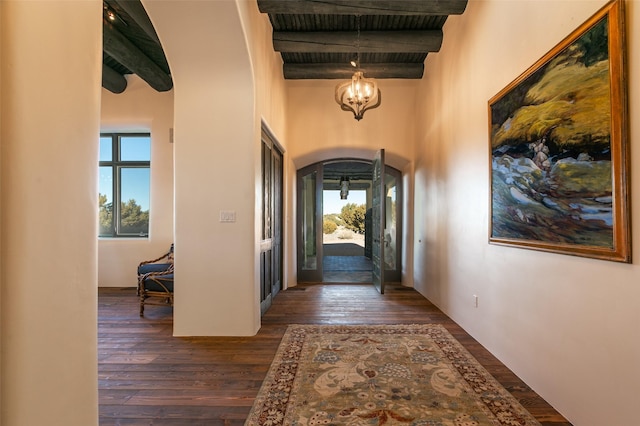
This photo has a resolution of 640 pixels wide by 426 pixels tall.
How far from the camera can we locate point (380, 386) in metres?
2.26

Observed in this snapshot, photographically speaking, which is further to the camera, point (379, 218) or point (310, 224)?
point (310, 224)

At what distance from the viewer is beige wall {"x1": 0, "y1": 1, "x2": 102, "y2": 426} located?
0.82m

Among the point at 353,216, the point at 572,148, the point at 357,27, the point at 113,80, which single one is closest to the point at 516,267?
the point at 572,148

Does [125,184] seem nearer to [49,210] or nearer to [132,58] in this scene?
[132,58]

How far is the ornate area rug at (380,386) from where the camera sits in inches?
75.9

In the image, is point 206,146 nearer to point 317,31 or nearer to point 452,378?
point 317,31

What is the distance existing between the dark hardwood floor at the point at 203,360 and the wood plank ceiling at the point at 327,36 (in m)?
3.61

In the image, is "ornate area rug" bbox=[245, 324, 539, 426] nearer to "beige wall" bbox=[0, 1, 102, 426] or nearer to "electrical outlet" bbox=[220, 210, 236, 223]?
"beige wall" bbox=[0, 1, 102, 426]

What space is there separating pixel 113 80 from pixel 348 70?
4114mm

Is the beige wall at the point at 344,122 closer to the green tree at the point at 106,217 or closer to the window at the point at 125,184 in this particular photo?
the window at the point at 125,184

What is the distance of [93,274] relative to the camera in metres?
1.12

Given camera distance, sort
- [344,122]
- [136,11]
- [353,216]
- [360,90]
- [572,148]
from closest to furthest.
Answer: [572,148] < [136,11] < [360,90] < [344,122] < [353,216]

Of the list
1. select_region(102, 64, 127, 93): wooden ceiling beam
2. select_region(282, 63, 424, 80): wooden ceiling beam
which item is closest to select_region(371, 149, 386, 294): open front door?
select_region(282, 63, 424, 80): wooden ceiling beam

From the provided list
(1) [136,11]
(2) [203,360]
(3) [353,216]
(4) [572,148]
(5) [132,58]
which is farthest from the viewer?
(3) [353,216]
